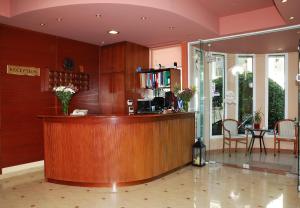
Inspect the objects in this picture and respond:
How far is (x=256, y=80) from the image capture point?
7.90 m

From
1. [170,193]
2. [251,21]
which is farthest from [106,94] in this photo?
[251,21]

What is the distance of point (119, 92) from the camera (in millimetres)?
6594

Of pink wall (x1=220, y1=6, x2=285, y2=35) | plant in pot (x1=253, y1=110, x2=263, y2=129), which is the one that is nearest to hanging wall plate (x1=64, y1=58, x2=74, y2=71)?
pink wall (x1=220, y1=6, x2=285, y2=35)

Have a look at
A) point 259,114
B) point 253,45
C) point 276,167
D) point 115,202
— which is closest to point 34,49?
point 115,202

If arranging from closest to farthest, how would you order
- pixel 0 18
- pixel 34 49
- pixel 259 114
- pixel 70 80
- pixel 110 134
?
pixel 110 134 < pixel 0 18 < pixel 34 49 < pixel 70 80 < pixel 259 114

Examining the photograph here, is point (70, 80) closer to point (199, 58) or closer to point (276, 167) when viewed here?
point (199, 58)

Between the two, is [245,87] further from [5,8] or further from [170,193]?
[5,8]

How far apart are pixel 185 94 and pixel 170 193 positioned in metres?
2.37

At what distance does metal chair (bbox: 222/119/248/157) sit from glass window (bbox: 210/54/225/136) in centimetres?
24

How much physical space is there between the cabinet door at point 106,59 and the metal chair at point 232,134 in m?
3.60

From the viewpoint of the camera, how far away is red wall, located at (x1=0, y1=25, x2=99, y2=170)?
5.02 m

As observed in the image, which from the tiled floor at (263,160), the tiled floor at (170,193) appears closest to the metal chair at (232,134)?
the tiled floor at (263,160)

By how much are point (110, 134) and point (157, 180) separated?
128 centimetres

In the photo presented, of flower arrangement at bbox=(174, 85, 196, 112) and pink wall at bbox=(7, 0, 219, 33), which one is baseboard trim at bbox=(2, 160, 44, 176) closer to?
pink wall at bbox=(7, 0, 219, 33)
